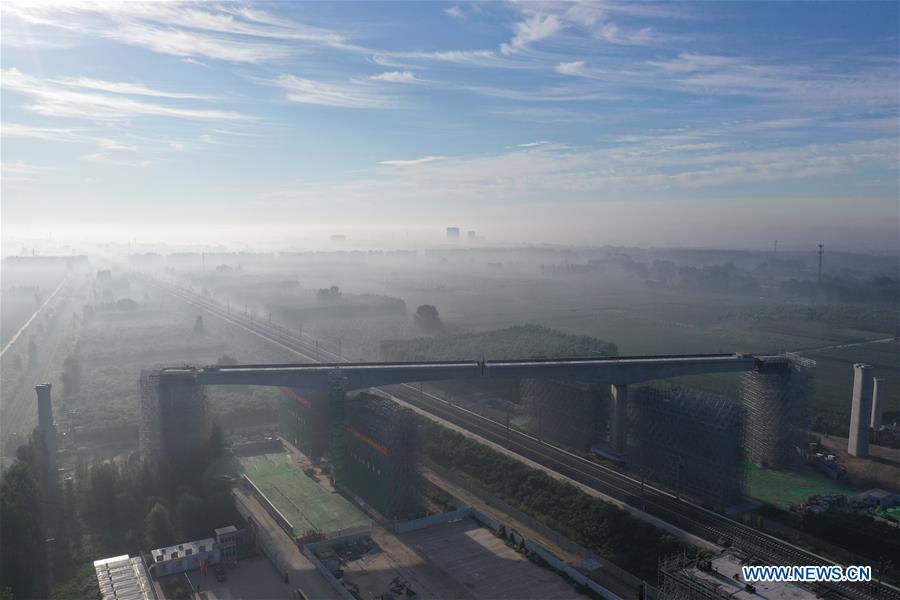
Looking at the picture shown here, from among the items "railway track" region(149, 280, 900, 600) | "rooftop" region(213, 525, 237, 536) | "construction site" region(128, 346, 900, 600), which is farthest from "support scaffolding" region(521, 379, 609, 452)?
"rooftop" region(213, 525, 237, 536)

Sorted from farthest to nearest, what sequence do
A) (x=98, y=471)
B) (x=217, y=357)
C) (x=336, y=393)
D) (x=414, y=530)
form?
(x=217, y=357) → (x=336, y=393) → (x=98, y=471) → (x=414, y=530)

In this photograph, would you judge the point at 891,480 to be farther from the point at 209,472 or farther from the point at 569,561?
the point at 209,472

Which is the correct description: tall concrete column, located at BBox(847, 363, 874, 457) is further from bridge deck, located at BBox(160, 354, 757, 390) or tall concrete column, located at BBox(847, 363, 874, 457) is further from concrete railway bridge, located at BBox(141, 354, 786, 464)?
bridge deck, located at BBox(160, 354, 757, 390)

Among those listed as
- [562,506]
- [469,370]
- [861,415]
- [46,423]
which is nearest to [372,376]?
[469,370]

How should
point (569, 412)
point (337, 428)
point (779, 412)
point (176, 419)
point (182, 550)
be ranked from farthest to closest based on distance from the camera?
point (569, 412) < point (779, 412) < point (176, 419) < point (337, 428) < point (182, 550)

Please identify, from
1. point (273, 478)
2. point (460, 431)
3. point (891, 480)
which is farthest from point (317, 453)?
point (891, 480)

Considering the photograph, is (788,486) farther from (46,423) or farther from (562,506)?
(46,423)
